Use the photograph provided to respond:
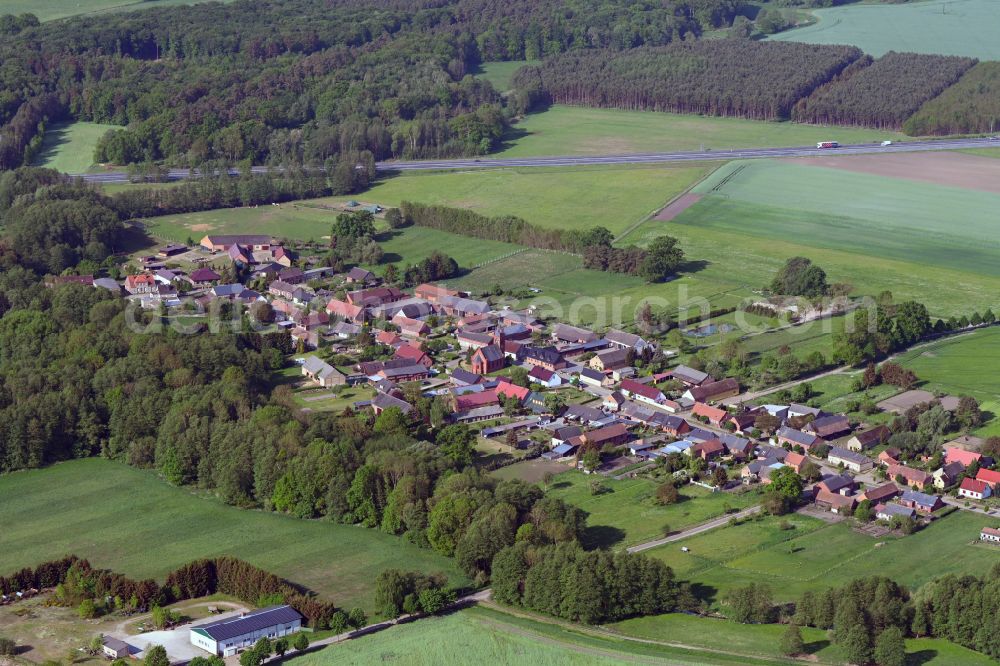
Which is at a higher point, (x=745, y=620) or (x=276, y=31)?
(x=276, y=31)

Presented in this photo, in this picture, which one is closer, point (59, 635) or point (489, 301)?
point (59, 635)

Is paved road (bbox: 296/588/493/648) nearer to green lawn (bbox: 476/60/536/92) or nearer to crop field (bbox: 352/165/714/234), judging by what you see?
crop field (bbox: 352/165/714/234)

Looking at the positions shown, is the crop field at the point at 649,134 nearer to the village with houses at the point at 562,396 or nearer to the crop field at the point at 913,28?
the crop field at the point at 913,28

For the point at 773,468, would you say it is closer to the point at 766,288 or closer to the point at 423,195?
the point at 766,288

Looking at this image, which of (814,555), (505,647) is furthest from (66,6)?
(505,647)

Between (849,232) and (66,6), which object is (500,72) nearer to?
(66,6)

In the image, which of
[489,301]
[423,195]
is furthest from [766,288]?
[423,195]
